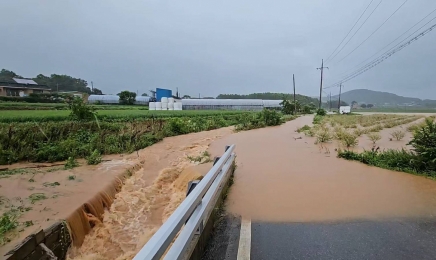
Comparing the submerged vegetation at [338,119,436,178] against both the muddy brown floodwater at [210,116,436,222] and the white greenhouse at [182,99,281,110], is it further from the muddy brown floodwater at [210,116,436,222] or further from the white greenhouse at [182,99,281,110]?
the white greenhouse at [182,99,281,110]

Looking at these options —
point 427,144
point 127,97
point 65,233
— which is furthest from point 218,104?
point 65,233

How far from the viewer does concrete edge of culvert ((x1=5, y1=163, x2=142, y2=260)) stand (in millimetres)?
3877

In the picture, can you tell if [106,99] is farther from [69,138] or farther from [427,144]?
[427,144]

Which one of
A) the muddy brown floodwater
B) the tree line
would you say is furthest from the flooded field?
the tree line

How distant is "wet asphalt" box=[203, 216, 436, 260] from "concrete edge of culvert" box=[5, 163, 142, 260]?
276 cm

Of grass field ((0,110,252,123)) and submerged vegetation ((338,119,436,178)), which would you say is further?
grass field ((0,110,252,123))

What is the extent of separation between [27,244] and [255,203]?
12.2 ft

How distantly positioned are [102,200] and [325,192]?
5.45 meters

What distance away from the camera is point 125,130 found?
1562cm

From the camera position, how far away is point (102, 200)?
6809mm

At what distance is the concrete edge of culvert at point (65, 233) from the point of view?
3.88 m

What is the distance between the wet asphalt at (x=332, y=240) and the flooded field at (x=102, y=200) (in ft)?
7.99

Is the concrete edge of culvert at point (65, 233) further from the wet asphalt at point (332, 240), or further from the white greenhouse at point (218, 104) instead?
the white greenhouse at point (218, 104)

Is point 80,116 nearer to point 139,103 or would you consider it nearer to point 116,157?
point 116,157
